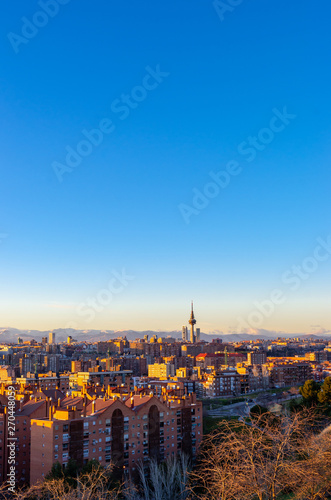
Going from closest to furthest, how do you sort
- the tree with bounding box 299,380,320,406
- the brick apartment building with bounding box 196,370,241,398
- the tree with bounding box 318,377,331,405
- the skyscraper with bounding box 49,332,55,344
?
the tree with bounding box 318,377,331,405 < the tree with bounding box 299,380,320,406 < the brick apartment building with bounding box 196,370,241,398 < the skyscraper with bounding box 49,332,55,344

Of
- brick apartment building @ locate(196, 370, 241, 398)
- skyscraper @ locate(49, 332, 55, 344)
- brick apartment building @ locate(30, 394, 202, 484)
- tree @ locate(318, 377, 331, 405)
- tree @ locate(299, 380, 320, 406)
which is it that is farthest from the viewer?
skyscraper @ locate(49, 332, 55, 344)

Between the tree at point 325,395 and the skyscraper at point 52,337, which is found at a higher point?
the skyscraper at point 52,337

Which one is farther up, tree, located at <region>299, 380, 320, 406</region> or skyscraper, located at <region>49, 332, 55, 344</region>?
skyscraper, located at <region>49, 332, 55, 344</region>

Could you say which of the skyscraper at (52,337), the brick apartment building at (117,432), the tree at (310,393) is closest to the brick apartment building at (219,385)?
the tree at (310,393)

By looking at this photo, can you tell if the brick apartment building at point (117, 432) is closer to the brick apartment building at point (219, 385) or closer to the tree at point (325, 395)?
the tree at point (325, 395)

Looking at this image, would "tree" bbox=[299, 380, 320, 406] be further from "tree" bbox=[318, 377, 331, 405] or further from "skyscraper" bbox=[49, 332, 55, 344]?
"skyscraper" bbox=[49, 332, 55, 344]

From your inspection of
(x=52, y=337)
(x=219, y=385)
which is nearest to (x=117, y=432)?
(x=219, y=385)

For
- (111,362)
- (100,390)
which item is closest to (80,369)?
(111,362)

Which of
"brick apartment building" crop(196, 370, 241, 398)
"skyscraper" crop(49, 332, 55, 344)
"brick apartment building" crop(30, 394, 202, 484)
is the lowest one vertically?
Result: "brick apartment building" crop(196, 370, 241, 398)

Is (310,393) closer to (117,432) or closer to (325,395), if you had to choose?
(325,395)

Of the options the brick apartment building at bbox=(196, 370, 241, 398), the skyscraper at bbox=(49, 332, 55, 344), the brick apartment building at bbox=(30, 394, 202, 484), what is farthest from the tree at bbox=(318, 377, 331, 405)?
the skyscraper at bbox=(49, 332, 55, 344)

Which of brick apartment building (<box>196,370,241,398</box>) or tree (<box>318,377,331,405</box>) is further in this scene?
brick apartment building (<box>196,370,241,398</box>)
